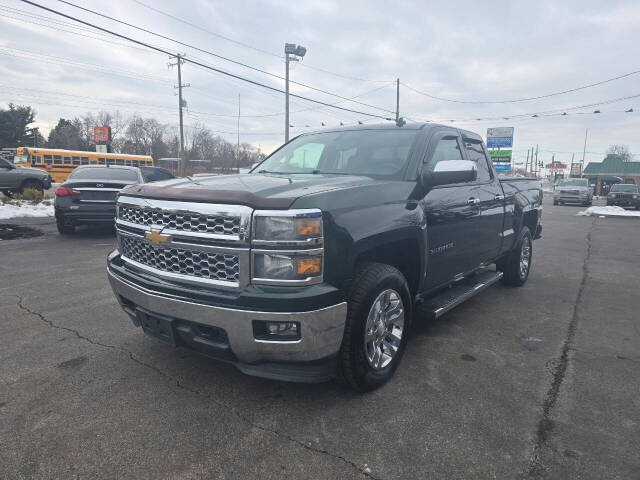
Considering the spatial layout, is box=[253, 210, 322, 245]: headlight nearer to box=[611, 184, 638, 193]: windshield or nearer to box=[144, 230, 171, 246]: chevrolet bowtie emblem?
box=[144, 230, 171, 246]: chevrolet bowtie emblem

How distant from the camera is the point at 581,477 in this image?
83.5 inches

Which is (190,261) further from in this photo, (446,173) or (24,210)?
(24,210)

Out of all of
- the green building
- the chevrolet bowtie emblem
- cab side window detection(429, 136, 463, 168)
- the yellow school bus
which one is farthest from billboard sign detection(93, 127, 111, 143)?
the green building

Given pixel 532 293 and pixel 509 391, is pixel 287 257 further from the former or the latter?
pixel 532 293

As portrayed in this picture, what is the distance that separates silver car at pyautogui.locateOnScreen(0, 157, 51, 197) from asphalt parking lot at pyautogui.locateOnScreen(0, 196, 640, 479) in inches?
588

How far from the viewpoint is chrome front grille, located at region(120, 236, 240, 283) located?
8.01 feet

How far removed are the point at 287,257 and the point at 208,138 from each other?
93.9m

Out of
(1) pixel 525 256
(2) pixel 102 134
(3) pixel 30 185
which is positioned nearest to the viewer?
(1) pixel 525 256

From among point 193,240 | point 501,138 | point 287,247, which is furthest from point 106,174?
point 501,138

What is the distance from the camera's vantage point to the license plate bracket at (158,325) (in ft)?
8.47

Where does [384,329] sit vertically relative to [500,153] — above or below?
below

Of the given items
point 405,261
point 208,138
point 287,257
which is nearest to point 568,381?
point 405,261

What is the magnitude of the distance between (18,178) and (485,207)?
61.0 feet

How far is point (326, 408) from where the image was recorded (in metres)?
2.71
